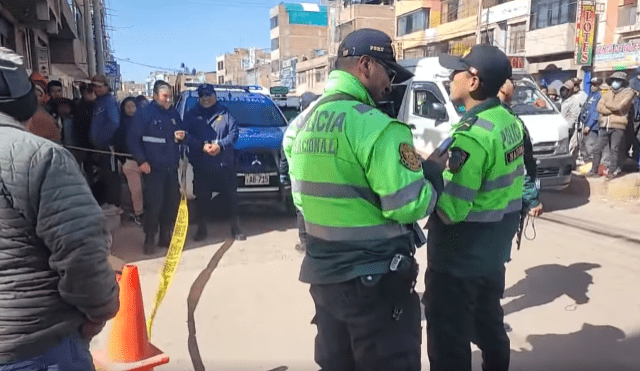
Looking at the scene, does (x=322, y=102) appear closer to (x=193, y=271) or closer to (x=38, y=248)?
(x=38, y=248)

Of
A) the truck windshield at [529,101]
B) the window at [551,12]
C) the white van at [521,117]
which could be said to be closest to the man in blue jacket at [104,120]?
the white van at [521,117]

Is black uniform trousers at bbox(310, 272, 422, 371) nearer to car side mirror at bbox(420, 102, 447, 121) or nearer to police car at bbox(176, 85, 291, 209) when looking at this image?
police car at bbox(176, 85, 291, 209)

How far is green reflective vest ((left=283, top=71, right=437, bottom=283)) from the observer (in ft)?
6.18

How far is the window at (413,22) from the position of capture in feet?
137

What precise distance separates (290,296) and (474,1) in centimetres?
3620

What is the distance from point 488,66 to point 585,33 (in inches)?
992

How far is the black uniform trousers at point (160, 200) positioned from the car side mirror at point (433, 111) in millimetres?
3735

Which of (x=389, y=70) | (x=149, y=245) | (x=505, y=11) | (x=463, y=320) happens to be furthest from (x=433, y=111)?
(x=505, y=11)

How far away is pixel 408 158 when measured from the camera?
6.21ft

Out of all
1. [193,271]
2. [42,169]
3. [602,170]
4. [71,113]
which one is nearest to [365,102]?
[42,169]

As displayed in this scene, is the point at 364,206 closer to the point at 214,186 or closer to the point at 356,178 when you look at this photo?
the point at 356,178

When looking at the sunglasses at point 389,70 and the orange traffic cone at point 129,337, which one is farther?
the orange traffic cone at point 129,337

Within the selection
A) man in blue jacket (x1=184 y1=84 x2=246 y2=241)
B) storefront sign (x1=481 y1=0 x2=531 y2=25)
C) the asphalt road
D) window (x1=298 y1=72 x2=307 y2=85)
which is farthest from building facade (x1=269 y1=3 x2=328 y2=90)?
the asphalt road

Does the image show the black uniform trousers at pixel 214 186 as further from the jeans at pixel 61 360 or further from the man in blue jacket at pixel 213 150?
the jeans at pixel 61 360
